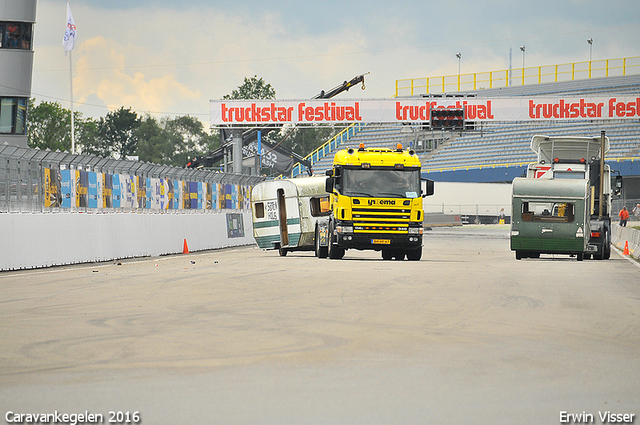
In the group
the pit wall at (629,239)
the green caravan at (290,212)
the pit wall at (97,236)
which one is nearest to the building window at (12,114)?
the pit wall at (97,236)

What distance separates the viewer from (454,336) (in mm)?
9984

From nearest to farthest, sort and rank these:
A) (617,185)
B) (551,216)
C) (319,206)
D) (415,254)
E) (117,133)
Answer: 1. (415,254)
2. (551,216)
3. (319,206)
4. (617,185)
5. (117,133)

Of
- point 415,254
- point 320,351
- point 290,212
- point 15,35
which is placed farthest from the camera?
point 15,35

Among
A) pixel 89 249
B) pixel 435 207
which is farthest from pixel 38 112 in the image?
pixel 89 249

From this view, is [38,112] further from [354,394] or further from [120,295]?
[354,394]

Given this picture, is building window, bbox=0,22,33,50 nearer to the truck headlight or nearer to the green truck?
the truck headlight

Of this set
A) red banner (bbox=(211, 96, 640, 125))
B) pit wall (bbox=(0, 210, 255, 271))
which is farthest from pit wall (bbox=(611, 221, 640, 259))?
pit wall (bbox=(0, 210, 255, 271))

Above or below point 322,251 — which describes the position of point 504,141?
above

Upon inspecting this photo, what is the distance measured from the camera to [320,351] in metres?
8.91

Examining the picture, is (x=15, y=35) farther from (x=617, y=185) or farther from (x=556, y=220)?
(x=617, y=185)

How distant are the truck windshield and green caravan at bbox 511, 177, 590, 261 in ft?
13.4

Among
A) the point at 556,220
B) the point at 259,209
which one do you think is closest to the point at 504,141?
the point at 259,209

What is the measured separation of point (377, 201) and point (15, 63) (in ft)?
93.5

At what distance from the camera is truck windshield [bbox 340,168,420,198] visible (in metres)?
25.3
